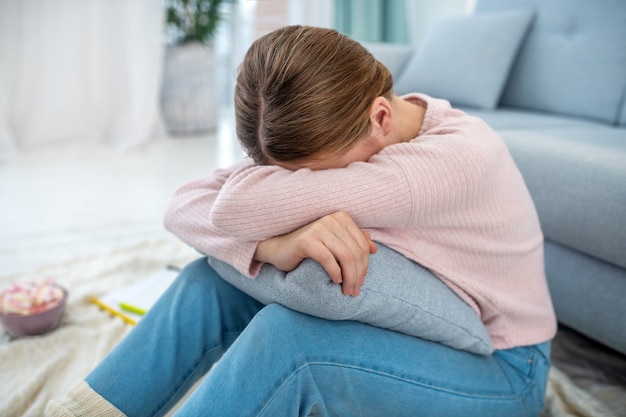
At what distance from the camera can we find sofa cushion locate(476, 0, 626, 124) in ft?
4.93

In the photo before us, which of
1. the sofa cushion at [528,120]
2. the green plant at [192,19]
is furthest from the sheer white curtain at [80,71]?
the sofa cushion at [528,120]

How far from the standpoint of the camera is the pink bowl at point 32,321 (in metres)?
1.11

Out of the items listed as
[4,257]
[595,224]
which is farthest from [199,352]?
[4,257]

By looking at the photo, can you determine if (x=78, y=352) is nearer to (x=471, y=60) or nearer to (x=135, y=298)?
(x=135, y=298)

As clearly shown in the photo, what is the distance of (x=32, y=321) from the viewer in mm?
1123

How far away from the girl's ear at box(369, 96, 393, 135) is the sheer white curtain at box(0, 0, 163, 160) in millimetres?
2512

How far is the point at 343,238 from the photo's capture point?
604 millimetres

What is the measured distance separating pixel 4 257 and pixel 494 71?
164 centimetres

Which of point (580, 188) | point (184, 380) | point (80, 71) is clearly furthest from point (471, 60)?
point (80, 71)

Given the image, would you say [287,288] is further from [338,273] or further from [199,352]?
[199,352]

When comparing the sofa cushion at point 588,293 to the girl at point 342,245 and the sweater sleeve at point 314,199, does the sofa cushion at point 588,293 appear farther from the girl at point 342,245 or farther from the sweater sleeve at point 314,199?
the sweater sleeve at point 314,199

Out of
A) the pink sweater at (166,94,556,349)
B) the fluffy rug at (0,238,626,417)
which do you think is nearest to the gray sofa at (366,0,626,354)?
the fluffy rug at (0,238,626,417)

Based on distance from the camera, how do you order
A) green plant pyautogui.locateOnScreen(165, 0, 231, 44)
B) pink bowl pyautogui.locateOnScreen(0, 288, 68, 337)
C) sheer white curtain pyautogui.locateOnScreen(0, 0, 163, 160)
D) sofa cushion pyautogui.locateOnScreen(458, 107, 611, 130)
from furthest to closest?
green plant pyautogui.locateOnScreen(165, 0, 231, 44), sheer white curtain pyautogui.locateOnScreen(0, 0, 163, 160), sofa cushion pyautogui.locateOnScreen(458, 107, 611, 130), pink bowl pyautogui.locateOnScreen(0, 288, 68, 337)

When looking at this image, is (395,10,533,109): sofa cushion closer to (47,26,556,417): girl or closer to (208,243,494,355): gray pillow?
(47,26,556,417): girl
